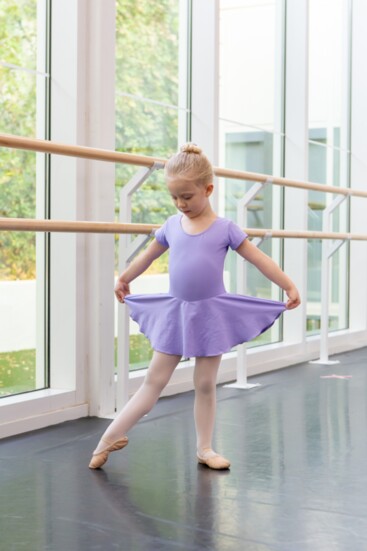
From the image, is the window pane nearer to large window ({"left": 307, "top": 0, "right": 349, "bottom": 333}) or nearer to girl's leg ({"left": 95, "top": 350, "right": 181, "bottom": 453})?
girl's leg ({"left": 95, "top": 350, "right": 181, "bottom": 453})

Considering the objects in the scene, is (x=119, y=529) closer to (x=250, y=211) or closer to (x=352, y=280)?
(x=250, y=211)

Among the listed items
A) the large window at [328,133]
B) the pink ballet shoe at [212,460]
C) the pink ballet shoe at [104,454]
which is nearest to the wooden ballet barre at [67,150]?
the pink ballet shoe at [104,454]

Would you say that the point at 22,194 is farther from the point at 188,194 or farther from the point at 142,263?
the point at 188,194

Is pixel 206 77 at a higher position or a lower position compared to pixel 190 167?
higher

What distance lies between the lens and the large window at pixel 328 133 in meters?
6.03

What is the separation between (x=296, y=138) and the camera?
18.5 ft

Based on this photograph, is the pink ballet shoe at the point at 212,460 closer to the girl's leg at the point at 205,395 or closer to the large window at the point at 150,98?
the girl's leg at the point at 205,395

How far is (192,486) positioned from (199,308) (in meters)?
0.48

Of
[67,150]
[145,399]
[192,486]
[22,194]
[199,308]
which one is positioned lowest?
[192,486]

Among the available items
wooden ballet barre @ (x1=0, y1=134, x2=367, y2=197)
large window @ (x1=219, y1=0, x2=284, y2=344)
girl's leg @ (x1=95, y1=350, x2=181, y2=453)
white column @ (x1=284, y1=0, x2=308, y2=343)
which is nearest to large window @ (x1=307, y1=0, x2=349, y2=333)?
white column @ (x1=284, y1=0, x2=308, y2=343)

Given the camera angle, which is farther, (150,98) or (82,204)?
(150,98)

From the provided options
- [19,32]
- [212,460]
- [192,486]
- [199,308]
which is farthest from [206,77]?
[192,486]

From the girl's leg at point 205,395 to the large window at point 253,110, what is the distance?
2.34 m

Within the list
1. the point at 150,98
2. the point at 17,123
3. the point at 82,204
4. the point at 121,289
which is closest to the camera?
the point at 121,289
